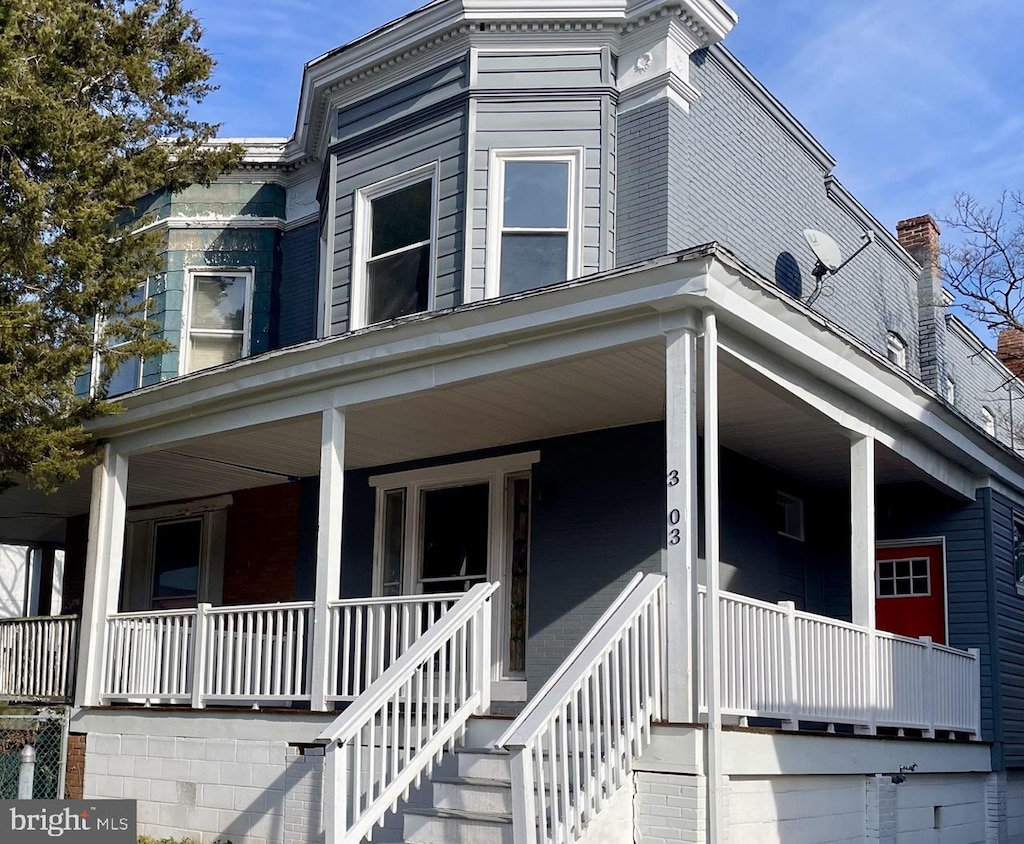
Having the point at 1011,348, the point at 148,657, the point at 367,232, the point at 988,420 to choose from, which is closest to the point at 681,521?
the point at 148,657

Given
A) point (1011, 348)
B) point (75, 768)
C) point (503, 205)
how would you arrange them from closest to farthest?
point (75, 768), point (503, 205), point (1011, 348)

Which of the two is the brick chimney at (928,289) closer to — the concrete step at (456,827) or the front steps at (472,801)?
the front steps at (472,801)

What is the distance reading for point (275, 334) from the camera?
1570 cm

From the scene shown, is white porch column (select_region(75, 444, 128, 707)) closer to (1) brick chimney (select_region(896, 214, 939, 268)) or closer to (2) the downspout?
(2) the downspout

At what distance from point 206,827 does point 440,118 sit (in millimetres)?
7391

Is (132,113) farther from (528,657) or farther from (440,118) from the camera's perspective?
(528,657)

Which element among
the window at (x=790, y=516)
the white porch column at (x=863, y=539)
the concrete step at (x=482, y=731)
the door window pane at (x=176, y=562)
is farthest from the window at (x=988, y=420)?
the concrete step at (x=482, y=731)

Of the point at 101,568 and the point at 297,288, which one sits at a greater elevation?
the point at 297,288

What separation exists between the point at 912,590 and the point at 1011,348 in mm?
14102

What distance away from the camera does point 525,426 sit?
11.1 metres

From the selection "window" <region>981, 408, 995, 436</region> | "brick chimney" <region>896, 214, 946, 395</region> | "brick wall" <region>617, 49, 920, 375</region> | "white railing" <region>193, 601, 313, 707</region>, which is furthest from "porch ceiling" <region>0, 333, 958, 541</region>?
"window" <region>981, 408, 995, 436</region>

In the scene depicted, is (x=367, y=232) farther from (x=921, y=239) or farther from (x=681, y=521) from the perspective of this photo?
(x=921, y=239)

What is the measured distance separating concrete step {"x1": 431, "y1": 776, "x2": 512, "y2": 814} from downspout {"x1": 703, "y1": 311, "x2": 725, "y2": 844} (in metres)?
1.28

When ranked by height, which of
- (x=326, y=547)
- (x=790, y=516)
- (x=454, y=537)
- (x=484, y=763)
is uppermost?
(x=790, y=516)
